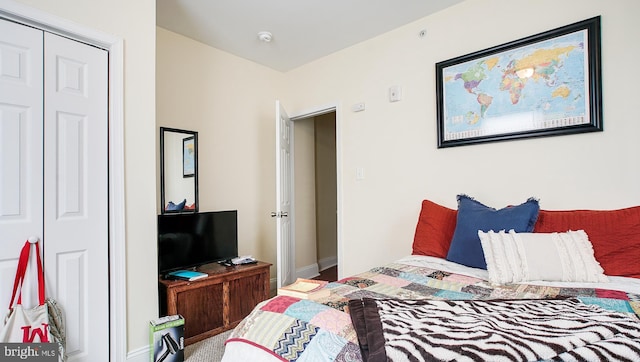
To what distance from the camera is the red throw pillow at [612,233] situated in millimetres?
1558

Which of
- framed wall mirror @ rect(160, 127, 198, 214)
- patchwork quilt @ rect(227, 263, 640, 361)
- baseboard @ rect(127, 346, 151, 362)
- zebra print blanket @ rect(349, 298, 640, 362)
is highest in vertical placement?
framed wall mirror @ rect(160, 127, 198, 214)

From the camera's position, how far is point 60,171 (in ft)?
5.78

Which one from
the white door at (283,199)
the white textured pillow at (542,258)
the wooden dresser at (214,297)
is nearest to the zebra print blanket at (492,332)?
the white textured pillow at (542,258)

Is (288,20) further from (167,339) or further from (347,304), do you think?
(167,339)

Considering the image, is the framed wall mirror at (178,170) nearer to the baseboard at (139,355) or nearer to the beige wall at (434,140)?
the baseboard at (139,355)

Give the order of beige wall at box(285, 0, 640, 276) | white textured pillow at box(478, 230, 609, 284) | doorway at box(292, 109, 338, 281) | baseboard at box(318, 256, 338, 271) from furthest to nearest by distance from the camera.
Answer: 1. baseboard at box(318, 256, 338, 271)
2. doorway at box(292, 109, 338, 281)
3. beige wall at box(285, 0, 640, 276)
4. white textured pillow at box(478, 230, 609, 284)

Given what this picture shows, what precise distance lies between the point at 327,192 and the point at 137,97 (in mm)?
3037

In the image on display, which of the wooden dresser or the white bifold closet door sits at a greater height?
the white bifold closet door

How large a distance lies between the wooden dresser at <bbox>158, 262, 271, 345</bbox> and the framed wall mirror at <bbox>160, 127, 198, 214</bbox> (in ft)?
2.05

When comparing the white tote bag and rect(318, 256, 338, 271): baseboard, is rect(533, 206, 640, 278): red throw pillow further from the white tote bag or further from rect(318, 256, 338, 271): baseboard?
rect(318, 256, 338, 271): baseboard

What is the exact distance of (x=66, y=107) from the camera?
178cm

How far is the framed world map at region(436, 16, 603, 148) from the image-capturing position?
1898mm

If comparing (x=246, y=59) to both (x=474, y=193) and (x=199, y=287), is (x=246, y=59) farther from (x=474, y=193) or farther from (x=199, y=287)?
(x=474, y=193)

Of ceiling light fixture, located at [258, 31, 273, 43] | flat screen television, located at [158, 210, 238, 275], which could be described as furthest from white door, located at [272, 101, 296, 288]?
ceiling light fixture, located at [258, 31, 273, 43]
